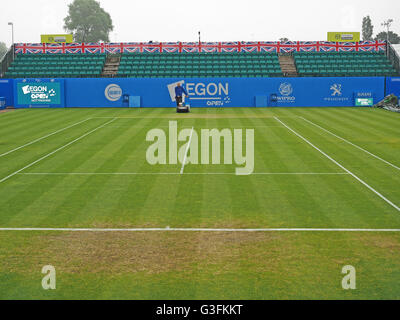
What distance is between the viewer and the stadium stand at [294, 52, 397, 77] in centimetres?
5207

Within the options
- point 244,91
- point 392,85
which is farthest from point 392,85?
point 244,91

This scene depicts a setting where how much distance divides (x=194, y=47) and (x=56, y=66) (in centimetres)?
1533

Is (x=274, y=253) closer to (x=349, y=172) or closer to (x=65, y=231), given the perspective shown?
(x=65, y=231)

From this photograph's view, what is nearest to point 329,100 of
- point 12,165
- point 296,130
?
point 296,130

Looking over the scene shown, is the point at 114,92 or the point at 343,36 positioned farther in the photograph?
the point at 343,36

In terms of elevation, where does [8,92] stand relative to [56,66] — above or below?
below

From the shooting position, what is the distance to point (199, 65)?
2141 inches

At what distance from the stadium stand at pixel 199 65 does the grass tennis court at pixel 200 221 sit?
96.0 feet

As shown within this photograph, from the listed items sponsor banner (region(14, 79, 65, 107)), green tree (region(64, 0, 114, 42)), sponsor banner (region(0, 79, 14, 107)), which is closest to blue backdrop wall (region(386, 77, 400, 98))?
sponsor banner (region(14, 79, 65, 107))

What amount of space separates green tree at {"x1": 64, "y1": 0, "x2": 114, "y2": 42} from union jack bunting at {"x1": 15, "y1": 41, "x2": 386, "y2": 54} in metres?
77.7

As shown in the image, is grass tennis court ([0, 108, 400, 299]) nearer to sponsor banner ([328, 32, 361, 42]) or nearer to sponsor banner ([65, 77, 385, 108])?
sponsor banner ([65, 77, 385, 108])

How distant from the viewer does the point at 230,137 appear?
25750 mm

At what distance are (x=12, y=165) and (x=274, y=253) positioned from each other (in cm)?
1258

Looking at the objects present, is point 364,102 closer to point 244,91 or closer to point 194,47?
point 244,91
